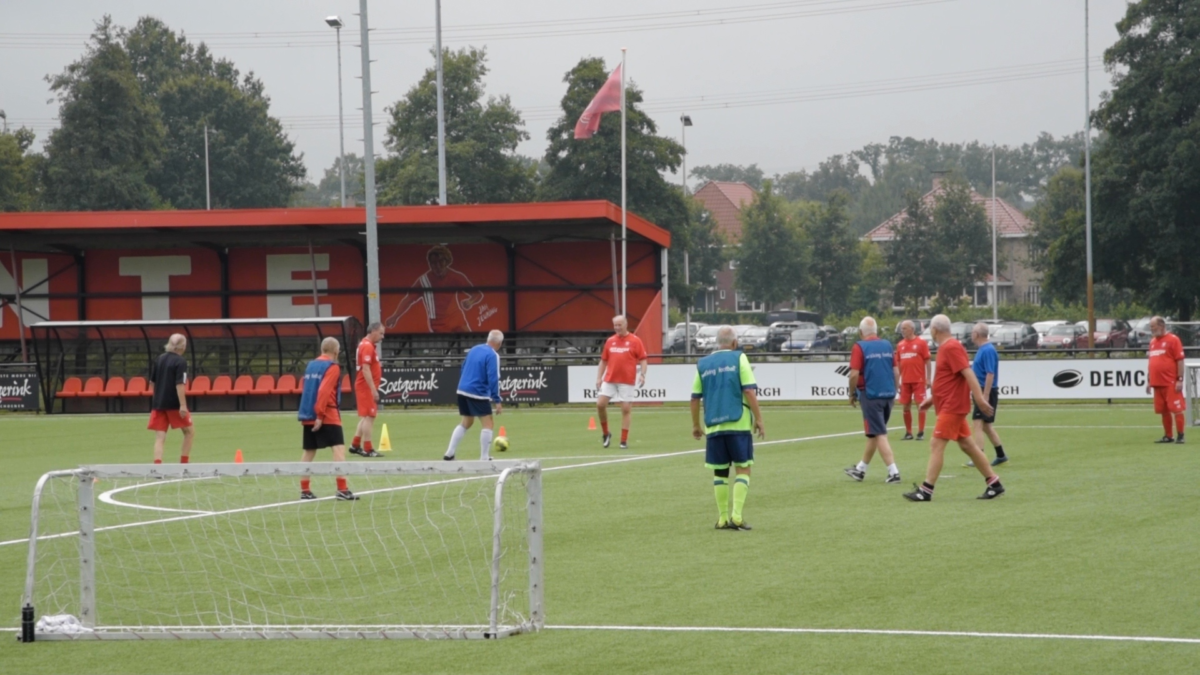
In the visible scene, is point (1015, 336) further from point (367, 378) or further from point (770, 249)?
point (367, 378)

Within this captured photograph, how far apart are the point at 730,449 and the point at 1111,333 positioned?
4798 cm

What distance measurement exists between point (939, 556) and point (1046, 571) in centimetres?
93

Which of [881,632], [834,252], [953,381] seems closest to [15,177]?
[834,252]

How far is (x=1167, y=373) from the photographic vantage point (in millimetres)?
20453

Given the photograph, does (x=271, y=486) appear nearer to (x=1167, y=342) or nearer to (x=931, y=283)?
(x=1167, y=342)

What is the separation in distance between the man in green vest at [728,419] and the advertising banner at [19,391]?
1138 inches

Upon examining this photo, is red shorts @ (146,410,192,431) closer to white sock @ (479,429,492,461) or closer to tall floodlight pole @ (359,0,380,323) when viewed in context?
white sock @ (479,429,492,461)

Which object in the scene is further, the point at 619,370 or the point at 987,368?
the point at 619,370

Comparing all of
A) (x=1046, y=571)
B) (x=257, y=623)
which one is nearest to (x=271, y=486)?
(x=257, y=623)

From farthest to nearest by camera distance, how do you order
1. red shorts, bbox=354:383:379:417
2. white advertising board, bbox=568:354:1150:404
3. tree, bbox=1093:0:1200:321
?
tree, bbox=1093:0:1200:321 < white advertising board, bbox=568:354:1150:404 < red shorts, bbox=354:383:379:417

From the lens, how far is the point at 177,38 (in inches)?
3878

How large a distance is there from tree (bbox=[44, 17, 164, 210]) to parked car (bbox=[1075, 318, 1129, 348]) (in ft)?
171

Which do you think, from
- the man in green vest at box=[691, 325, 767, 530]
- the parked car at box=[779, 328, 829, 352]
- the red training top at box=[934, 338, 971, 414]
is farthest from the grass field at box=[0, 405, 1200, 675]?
the parked car at box=[779, 328, 829, 352]

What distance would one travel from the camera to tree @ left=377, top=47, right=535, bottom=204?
68.4 meters
